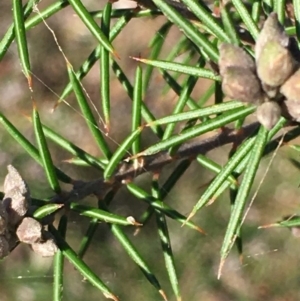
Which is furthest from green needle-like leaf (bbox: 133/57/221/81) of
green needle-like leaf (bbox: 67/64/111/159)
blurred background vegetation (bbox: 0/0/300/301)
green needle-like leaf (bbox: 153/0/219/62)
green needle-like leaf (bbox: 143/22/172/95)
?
blurred background vegetation (bbox: 0/0/300/301)

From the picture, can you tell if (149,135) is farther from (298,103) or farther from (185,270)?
(298,103)

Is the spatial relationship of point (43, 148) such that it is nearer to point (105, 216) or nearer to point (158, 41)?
point (105, 216)

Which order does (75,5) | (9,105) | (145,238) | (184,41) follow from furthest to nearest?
(9,105), (145,238), (184,41), (75,5)

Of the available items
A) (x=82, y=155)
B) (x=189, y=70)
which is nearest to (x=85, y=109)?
(x=82, y=155)

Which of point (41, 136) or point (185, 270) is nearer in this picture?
point (41, 136)

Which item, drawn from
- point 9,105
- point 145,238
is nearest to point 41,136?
point 145,238

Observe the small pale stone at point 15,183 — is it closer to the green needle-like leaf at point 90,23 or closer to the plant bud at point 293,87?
the green needle-like leaf at point 90,23
